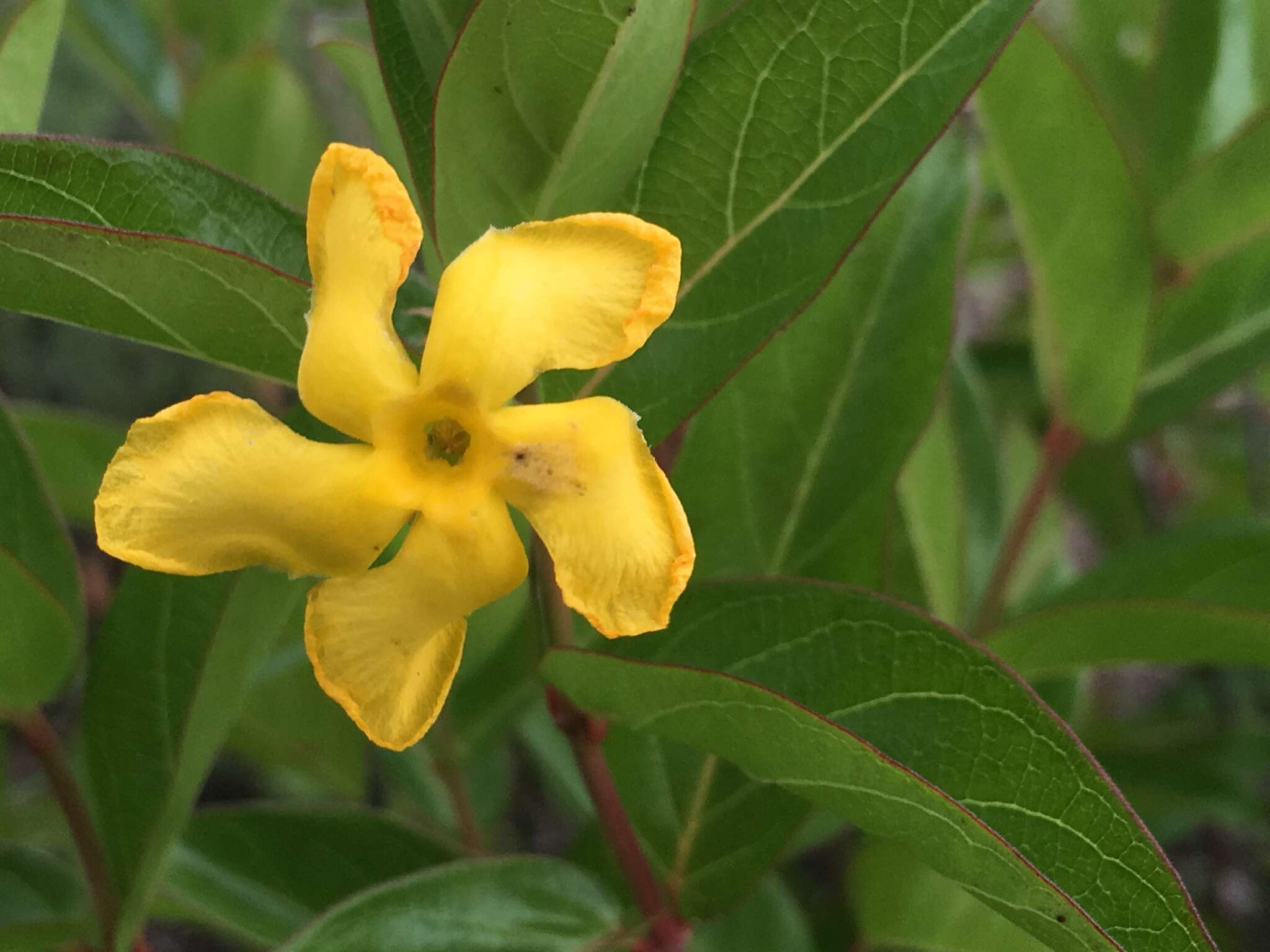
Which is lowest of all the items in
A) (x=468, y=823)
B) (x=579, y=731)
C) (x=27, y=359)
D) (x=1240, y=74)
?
(x=27, y=359)

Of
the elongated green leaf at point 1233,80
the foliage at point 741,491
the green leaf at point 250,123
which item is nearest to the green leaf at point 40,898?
the foliage at point 741,491

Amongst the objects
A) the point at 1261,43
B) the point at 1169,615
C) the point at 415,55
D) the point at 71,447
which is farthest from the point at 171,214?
the point at 1261,43

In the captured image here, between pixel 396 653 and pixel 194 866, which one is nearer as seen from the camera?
pixel 396 653

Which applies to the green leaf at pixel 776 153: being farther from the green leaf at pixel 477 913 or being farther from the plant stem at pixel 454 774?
the plant stem at pixel 454 774

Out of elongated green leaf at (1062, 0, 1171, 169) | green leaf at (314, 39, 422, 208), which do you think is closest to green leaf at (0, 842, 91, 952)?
green leaf at (314, 39, 422, 208)

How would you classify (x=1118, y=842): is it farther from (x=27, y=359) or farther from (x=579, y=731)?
→ (x=27, y=359)

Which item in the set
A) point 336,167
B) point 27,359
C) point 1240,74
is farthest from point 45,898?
point 27,359

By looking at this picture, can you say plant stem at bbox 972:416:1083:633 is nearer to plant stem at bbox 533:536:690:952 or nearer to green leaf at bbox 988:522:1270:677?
green leaf at bbox 988:522:1270:677
